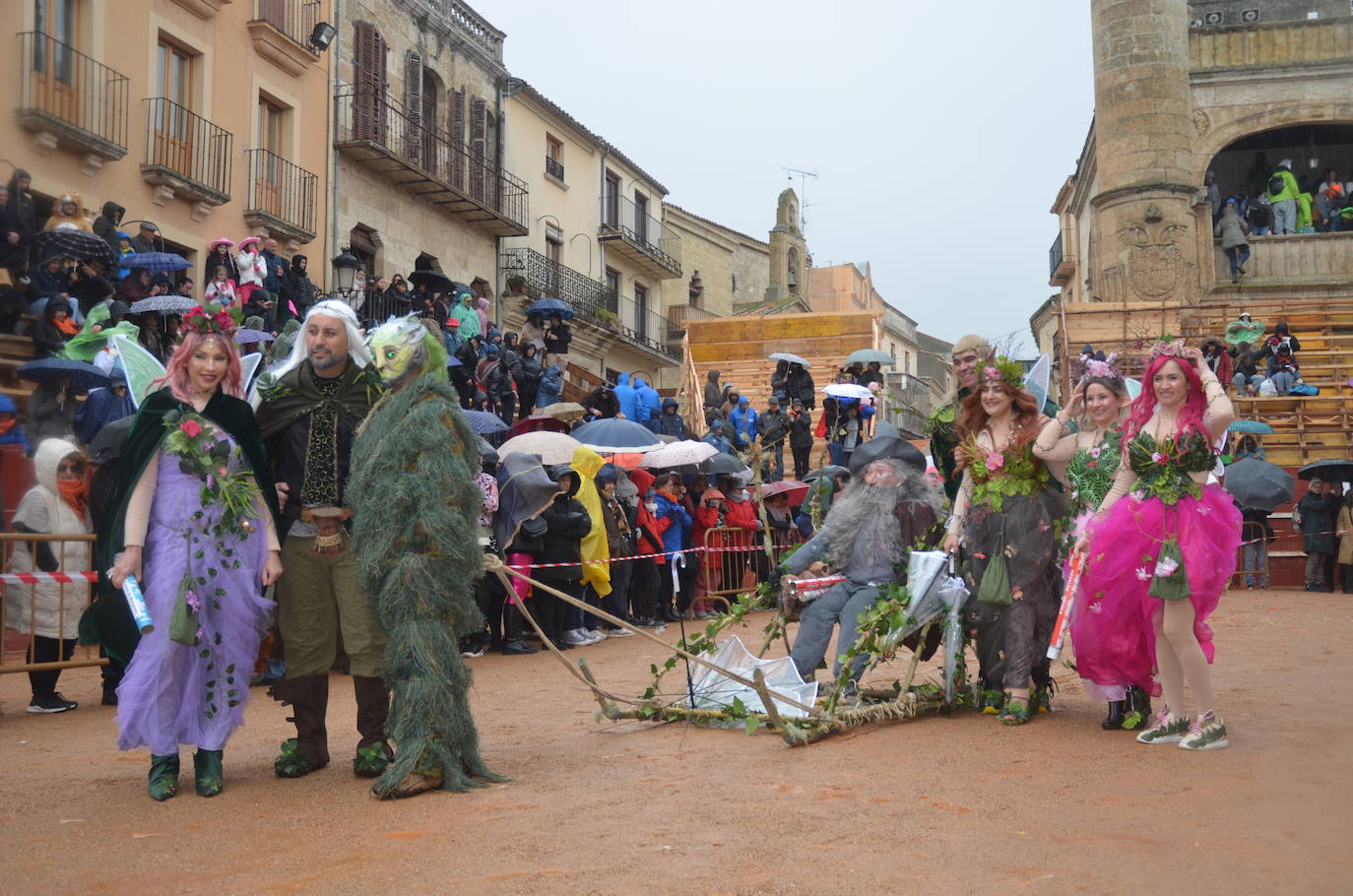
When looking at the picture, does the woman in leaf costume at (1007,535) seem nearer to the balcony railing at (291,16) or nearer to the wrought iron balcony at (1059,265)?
the balcony railing at (291,16)

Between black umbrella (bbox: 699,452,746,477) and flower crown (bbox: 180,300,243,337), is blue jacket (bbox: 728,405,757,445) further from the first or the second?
flower crown (bbox: 180,300,243,337)

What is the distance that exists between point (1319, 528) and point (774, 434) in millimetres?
8211

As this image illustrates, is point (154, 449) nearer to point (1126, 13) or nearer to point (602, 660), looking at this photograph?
point (602, 660)

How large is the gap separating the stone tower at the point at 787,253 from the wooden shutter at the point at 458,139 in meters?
28.0

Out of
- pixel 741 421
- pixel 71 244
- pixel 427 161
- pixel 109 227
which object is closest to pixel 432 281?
pixel 741 421

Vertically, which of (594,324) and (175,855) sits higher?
(594,324)

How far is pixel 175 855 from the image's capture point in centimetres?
468

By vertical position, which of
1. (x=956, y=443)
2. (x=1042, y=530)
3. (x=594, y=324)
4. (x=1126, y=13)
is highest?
(x=1126, y=13)

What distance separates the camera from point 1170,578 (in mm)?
6398

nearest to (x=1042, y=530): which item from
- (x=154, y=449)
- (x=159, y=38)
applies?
(x=154, y=449)

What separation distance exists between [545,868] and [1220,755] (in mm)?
3521

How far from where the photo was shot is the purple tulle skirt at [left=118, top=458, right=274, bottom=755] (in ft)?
18.6

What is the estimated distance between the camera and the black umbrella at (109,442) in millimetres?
9102

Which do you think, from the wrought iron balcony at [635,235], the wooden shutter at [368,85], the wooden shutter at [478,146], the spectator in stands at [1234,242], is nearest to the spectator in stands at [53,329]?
the wooden shutter at [368,85]
